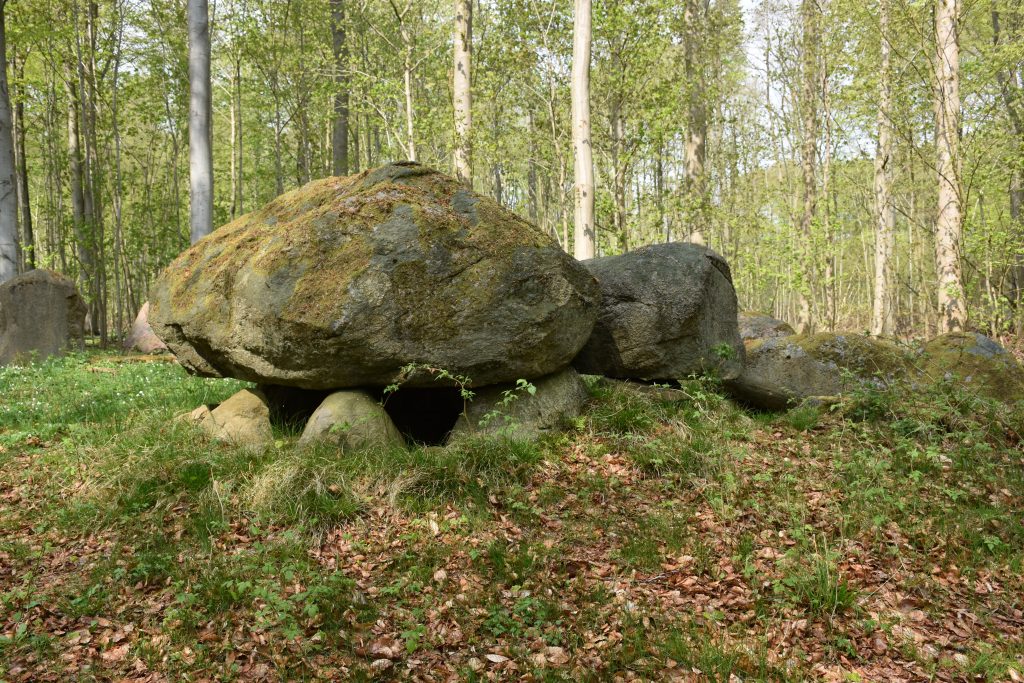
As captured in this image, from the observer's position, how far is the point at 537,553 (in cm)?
465

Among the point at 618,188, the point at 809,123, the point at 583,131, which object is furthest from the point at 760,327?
the point at 809,123

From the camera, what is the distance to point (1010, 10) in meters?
13.2

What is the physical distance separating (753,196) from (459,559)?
80.8ft

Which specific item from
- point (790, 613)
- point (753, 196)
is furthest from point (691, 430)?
point (753, 196)

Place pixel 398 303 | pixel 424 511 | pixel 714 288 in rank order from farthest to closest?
1. pixel 714 288
2. pixel 398 303
3. pixel 424 511

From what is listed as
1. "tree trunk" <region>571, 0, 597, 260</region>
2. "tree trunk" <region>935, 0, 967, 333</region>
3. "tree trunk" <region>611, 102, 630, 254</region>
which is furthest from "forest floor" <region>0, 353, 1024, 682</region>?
"tree trunk" <region>611, 102, 630, 254</region>

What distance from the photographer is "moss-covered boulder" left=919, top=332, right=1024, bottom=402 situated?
7258 mm

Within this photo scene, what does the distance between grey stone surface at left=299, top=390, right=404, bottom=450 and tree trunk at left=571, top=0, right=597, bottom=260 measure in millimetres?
5983

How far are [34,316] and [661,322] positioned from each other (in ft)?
37.6

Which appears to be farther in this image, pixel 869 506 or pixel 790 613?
pixel 869 506

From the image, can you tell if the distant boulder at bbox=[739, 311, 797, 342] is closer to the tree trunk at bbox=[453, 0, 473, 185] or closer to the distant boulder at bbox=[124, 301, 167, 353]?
the tree trunk at bbox=[453, 0, 473, 185]

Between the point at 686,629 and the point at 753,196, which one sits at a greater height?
the point at 753,196

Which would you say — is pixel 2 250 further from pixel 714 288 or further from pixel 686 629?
pixel 686 629

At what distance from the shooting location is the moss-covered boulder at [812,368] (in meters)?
7.28
